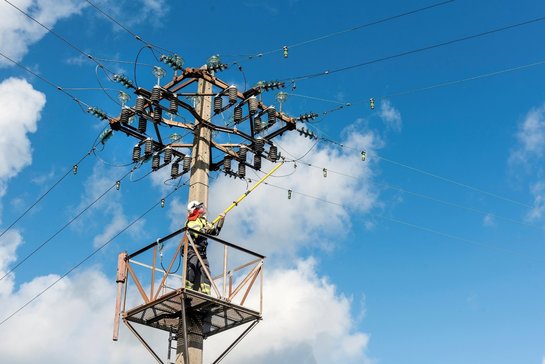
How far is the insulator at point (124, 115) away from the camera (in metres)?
19.8

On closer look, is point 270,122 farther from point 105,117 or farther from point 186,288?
point 186,288

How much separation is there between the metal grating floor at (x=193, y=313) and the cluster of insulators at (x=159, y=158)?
4.62 metres

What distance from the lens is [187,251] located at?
1631 cm

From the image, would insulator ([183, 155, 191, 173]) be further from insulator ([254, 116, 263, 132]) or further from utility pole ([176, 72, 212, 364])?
insulator ([254, 116, 263, 132])

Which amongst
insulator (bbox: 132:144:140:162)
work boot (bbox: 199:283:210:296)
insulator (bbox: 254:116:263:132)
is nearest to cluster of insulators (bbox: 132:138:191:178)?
insulator (bbox: 132:144:140:162)

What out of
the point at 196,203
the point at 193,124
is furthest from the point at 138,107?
the point at 196,203

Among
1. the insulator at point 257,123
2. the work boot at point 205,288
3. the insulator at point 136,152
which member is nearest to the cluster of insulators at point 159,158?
the insulator at point 136,152

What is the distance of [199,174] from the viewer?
63.1 ft

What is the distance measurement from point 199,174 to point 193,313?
12.6 ft

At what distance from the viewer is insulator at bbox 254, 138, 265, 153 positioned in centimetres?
2103

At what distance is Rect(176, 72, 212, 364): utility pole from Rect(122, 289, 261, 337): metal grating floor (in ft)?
1.03

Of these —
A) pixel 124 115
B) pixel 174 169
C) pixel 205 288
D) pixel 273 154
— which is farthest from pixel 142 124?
pixel 205 288

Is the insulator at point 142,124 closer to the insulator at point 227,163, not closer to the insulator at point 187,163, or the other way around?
the insulator at point 187,163

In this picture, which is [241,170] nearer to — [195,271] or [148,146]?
[148,146]
